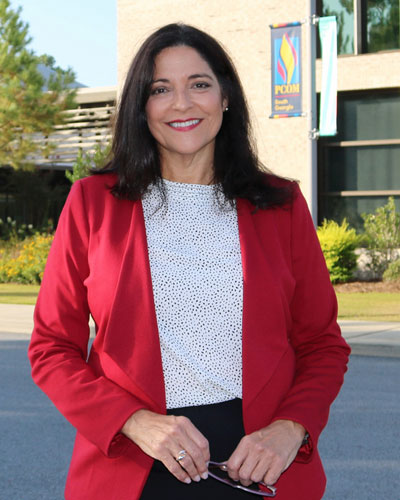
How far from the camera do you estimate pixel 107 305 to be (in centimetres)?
193

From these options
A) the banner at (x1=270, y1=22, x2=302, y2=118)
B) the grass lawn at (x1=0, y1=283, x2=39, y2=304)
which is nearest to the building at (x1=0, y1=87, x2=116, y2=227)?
the grass lawn at (x1=0, y1=283, x2=39, y2=304)

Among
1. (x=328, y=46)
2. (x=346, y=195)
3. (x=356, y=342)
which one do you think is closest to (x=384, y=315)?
(x=356, y=342)

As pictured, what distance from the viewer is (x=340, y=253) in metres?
18.8

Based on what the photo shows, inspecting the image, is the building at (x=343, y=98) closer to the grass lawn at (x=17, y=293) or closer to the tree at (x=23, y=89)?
the tree at (x=23, y=89)

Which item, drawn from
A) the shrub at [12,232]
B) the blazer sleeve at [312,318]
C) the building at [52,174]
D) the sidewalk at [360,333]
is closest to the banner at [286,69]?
the sidewalk at [360,333]

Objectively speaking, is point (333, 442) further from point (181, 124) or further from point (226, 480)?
point (226, 480)

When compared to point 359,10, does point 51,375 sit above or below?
below

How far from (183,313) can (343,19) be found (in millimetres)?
21727

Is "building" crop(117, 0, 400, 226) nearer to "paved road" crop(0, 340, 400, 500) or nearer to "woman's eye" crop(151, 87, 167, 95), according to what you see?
"paved road" crop(0, 340, 400, 500)

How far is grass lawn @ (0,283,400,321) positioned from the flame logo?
4238mm

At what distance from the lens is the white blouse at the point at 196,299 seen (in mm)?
1943

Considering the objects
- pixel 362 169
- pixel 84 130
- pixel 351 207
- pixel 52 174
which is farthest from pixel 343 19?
pixel 52 174

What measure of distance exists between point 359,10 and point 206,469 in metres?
22.0

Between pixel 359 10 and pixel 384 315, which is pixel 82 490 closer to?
pixel 384 315
